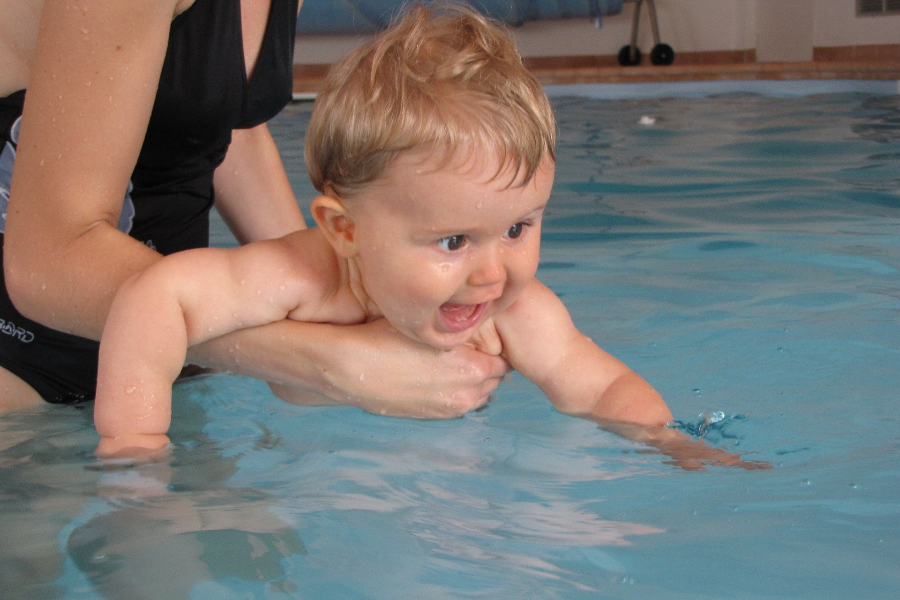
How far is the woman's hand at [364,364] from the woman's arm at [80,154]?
240mm

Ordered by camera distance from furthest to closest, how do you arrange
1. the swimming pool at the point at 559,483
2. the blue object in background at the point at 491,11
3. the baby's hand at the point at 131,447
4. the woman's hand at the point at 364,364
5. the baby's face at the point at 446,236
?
the blue object in background at the point at 491,11 → the woman's hand at the point at 364,364 → the baby's hand at the point at 131,447 → the baby's face at the point at 446,236 → the swimming pool at the point at 559,483

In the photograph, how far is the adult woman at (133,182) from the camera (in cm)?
139

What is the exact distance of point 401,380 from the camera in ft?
5.25

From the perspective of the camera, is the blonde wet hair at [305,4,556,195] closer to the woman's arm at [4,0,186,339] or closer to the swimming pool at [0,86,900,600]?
the woman's arm at [4,0,186,339]

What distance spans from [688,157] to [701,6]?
23.3 feet

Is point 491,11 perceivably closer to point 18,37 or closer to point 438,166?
point 18,37

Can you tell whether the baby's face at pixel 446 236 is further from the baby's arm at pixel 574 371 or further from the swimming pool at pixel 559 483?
the swimming pool at pixel 559 483

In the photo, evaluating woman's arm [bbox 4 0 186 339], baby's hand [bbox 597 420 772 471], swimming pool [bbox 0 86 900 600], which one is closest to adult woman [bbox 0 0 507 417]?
woman's arm [bbox 4 0 186 339]

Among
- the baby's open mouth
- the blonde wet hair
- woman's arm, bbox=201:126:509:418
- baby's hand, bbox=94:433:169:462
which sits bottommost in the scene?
baby's hand, bbox=94:433:169:462

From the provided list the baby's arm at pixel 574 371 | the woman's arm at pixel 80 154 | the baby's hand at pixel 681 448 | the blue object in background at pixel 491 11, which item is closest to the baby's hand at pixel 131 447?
the woman's arm at pixel 80 154

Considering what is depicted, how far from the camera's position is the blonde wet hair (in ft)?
4.42

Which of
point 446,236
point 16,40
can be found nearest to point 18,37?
point 16,40

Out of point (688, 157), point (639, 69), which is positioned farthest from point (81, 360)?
point (639, 69)

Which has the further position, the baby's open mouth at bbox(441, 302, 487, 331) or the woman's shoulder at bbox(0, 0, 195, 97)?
the woman's shoulder at bbox(0, 0, 195, 97)
